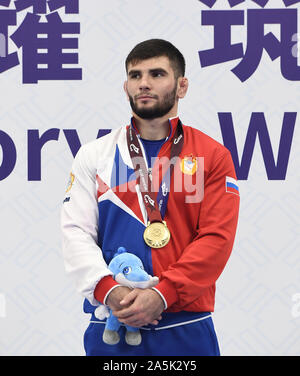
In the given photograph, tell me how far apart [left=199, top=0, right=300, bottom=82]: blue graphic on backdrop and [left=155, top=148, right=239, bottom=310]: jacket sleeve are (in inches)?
35.3

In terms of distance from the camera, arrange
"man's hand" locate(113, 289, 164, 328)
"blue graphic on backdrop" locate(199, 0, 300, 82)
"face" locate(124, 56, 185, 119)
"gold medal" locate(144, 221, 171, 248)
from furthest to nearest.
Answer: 1. "blue graphic on backdrop" locate(199, 0, 300, 82)
2. "face" locate(124, 56, 185, 119)
3. "gold medal" locate(144, 221, 171, 248)
4. "man's hand" locate(113, 289, 164, 328)

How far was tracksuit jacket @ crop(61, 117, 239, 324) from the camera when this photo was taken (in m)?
2.33

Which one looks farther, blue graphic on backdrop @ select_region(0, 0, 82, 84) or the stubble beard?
blue graphic on backdrop @ select_region(0, 0, 82, 84)

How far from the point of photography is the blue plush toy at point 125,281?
2289 millimetres

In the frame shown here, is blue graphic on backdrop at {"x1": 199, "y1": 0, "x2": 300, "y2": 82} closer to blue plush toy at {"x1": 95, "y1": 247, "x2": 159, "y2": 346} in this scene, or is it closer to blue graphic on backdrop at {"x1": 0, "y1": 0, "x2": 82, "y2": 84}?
blue graphic on backdrop at {"x1": 0, "y1": 0, "x2": 82, "y2": 84}

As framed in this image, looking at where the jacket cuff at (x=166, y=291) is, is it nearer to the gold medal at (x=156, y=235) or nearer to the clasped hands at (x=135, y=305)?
the clasped hands at (x=135, y=305)

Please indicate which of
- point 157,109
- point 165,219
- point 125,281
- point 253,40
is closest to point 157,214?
point 165,219

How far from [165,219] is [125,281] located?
33 centimetres

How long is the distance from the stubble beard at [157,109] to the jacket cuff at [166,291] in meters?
0.72

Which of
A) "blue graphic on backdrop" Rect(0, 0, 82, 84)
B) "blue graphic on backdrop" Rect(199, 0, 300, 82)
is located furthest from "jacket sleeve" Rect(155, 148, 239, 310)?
"blue graphic on backdrop" Rect(0, 0, 82, 84)

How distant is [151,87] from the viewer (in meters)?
2.48

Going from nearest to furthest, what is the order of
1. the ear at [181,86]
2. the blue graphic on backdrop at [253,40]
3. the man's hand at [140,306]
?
the man's hand at [140,306] → the ear at [181,86] → the blue graphic on backdrop at [253,40]

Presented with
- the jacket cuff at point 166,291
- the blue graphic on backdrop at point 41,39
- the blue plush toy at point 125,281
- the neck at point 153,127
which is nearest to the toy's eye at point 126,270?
the blue plush toy at point 125,281

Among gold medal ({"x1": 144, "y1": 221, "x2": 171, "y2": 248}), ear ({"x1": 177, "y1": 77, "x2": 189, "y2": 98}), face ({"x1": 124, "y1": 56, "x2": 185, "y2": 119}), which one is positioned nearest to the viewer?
gold medal ({"x1": 144, "y1": 221, "x2": 171, "y2": 248})
